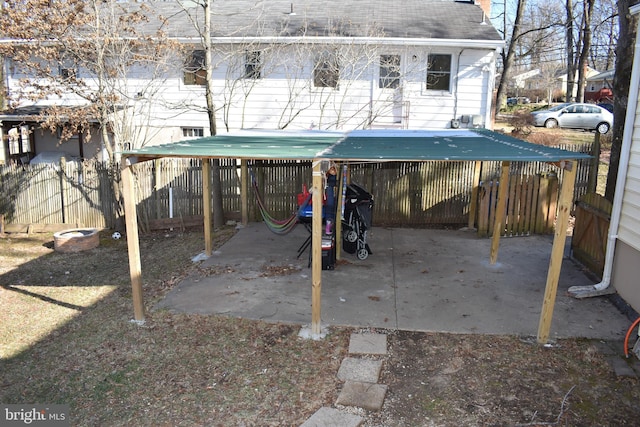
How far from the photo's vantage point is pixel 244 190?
10.8 metres

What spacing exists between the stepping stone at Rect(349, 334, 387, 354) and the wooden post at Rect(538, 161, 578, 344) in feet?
5.65

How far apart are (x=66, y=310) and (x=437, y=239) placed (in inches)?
263

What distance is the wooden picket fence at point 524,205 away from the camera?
941 cm

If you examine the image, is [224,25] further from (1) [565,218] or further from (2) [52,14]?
(1) [565,218]

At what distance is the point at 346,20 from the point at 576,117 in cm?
1409

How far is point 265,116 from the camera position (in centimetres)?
1355

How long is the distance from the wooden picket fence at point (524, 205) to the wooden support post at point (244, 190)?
16.6ft

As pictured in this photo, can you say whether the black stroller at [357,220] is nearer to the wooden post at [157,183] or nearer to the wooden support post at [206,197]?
the wooden support post at [206,197]

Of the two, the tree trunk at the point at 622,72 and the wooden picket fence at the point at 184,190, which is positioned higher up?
the tree trunk at the point at 622,72

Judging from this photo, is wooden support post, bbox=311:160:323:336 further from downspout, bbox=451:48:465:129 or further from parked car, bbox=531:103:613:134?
parked car, bbox=531:103:613:134

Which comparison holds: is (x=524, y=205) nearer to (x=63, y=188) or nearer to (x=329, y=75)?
(x=329, y=75)

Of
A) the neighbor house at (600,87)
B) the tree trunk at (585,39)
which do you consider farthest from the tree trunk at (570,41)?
the neighbor house at (600,87)

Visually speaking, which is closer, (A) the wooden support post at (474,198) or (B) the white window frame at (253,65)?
(A) the wooden support post at (474,198)

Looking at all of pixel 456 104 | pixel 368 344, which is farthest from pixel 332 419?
pixel 456 104
